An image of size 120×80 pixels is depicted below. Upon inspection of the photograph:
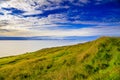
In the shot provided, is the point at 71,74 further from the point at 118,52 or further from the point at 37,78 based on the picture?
the point at 118,52

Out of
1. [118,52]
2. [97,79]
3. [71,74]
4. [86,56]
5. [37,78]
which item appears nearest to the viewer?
[97,79]

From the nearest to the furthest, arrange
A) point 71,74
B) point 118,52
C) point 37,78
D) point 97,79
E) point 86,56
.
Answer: point 97,79, point 71,74, point 37,78, point 118,52, point 86,56

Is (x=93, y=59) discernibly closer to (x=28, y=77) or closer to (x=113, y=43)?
(x=113, y=43)

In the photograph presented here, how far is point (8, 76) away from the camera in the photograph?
108ft

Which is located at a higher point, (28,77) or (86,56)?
(86,56)

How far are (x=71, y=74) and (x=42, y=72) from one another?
665 cm

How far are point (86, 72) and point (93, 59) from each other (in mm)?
Result: 5115

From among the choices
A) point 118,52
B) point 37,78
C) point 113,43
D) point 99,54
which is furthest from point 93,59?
point 37,78

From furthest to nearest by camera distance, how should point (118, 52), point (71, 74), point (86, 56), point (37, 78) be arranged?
point (86, 56) < point (118, 52) < point (37, 78) < point (71, 74)

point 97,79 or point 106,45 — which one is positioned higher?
point 106,45

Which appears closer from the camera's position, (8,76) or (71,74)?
(71,74)

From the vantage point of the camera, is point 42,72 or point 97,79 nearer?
point 97,79

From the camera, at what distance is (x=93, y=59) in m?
32.6

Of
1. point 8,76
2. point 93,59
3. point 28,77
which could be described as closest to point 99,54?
point 93,59
